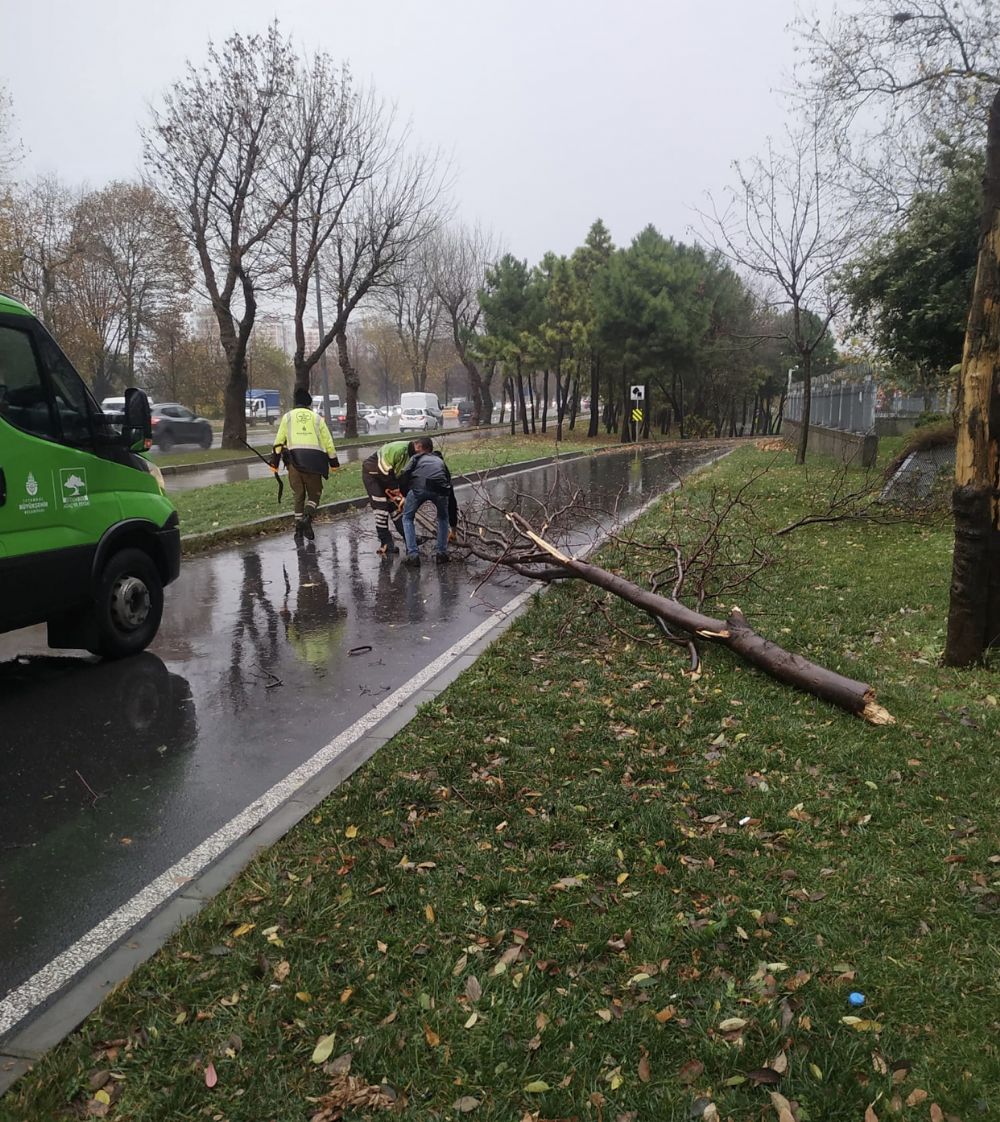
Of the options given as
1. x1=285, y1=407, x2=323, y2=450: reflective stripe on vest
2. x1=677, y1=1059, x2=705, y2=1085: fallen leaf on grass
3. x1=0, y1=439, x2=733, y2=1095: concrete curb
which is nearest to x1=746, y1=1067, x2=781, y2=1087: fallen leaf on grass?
x1=677, y1=1059, x2=705, y2=1085: fallen leaf on grass

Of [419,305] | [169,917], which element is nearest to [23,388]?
[169,917]

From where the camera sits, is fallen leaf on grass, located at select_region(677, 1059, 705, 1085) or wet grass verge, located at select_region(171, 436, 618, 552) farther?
wet grass verge, located at select_region(171, 436, 618, 552)

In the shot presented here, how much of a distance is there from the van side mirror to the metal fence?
18178 mm

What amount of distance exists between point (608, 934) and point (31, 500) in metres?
4.65

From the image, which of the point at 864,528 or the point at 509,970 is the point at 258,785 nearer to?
the point at 509,970

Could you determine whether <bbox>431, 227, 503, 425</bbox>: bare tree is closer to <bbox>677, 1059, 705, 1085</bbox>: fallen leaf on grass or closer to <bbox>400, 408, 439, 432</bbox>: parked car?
<bbox>400, 408, 439, 432</bbox>: parked car

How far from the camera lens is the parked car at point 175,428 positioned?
31.3m

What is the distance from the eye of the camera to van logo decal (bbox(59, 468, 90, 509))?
5.86 m

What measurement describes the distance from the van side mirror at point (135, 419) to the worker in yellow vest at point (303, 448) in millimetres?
4672

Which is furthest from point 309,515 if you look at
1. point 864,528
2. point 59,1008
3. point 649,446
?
point 649,446

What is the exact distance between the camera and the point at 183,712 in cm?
550

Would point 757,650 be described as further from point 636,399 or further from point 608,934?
point 636,399

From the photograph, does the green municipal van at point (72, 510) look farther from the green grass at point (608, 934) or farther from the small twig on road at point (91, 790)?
the green grass at point (608, 934)

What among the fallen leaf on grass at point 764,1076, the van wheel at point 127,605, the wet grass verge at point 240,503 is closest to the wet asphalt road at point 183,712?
the van wheel at point 127,605
